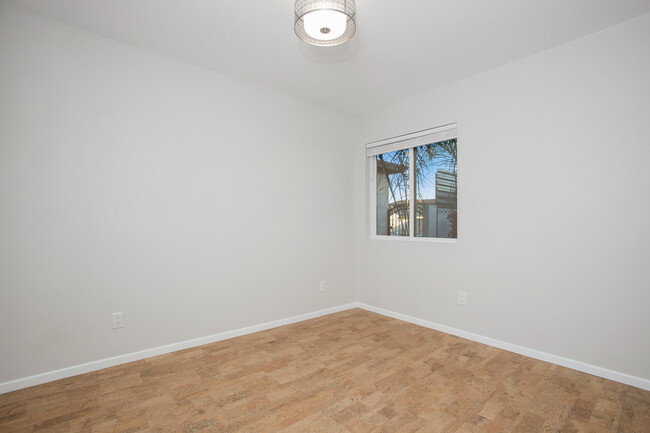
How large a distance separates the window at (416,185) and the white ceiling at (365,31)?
707mm

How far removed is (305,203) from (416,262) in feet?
4.65

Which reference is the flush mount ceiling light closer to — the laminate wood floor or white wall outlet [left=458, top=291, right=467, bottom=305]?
the laminate wood floor

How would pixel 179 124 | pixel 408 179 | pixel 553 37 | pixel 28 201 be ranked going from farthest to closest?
pixel 408 179 → pixel 179 124 → pixel 553 37 → pixel 28 201

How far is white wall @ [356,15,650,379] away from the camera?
89.6 inches

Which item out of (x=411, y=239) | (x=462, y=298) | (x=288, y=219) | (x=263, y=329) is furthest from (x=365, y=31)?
(x=263, y=329)

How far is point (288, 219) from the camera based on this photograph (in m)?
3.64

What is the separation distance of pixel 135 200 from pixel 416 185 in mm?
2856

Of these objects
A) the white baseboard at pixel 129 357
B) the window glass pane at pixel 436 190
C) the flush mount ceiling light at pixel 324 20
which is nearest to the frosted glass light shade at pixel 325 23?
the flush mount ceiling light at pixel 324 20

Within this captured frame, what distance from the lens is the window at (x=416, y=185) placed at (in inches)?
Answer: 136

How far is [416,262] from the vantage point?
3.61 m

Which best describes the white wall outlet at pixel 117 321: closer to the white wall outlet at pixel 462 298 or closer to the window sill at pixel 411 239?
the window sill at pixel 411 239

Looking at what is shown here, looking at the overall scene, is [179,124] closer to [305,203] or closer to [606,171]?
[305,203]

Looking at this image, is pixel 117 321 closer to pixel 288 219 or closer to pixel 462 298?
pixel 288 219

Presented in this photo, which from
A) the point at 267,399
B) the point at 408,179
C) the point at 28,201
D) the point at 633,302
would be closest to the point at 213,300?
the point at 267,399
